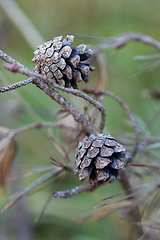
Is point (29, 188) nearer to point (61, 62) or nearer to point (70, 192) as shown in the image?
point (70, 192)

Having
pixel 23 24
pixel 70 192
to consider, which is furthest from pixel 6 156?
pixel 23 24

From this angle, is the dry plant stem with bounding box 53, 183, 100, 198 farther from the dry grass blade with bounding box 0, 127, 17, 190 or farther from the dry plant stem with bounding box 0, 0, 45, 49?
the dry plant stem with bounding box 0, 0, 45, 49

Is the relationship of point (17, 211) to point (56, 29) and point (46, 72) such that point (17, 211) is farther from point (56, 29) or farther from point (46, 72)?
point (56, 29)

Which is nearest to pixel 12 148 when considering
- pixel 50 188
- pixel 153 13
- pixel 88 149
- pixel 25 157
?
pixel 88 149

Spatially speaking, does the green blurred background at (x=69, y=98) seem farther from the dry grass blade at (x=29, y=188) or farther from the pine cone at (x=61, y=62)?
the pine cone at (x=61, y=62)

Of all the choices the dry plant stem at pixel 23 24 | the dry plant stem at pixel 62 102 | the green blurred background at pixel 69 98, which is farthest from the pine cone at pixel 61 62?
the dry plant stem at pixel 23 24

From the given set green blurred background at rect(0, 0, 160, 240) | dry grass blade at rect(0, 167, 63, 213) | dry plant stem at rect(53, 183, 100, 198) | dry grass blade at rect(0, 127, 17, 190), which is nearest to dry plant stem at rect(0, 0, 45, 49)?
green blurred background at rect(0, 0, 160, 240)
